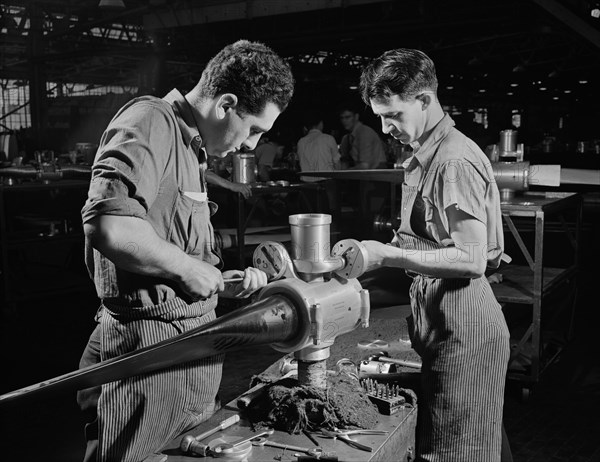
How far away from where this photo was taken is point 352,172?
4.40m

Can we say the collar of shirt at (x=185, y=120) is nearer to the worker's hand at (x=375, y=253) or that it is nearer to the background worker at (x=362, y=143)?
the worker's hand at (x=375, y=253)

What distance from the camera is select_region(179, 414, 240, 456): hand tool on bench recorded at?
120 centimetres

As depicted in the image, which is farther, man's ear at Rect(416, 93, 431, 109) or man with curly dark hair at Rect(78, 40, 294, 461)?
man's ear at Rect(416, 93, 431, 109)

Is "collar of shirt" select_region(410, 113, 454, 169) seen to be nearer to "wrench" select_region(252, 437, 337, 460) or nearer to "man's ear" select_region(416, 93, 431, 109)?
"man's ear" select_region(416, 93, 431, 109)

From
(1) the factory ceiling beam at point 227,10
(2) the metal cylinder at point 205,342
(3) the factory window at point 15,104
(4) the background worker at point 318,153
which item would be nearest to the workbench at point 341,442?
(2) the metal cylinder at point 205,342

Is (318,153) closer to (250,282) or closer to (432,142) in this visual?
(432,142)

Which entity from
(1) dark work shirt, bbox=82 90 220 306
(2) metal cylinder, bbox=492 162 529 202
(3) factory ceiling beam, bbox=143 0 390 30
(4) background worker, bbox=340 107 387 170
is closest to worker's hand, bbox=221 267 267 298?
(1) dark work shirt, bbox=82 90 220 306

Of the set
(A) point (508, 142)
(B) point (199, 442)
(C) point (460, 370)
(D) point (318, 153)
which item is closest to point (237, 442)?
(B) point (199, 442)

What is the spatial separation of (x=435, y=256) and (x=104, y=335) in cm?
80

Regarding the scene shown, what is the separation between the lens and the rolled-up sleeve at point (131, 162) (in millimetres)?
1145

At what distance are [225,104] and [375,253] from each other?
473 millimetres

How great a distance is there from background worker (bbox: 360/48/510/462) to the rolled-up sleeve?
571mm

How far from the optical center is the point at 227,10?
8820 mm

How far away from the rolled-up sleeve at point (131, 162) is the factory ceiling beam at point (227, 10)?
6596mm
